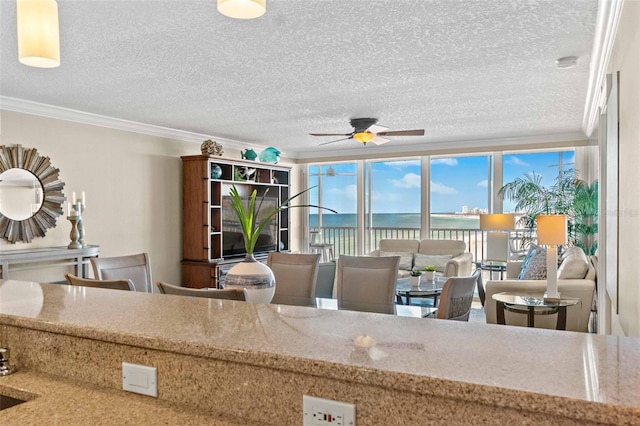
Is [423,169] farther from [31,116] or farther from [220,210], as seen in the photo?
[31,116]

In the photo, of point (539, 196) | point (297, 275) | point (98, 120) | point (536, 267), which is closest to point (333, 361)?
→ point (297, 275)

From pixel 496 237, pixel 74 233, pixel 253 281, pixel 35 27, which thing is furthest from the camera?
pixel 496 237

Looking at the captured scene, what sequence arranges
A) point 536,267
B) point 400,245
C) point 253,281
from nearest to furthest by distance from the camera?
point 253,281 < point 536,267 < point 400,245

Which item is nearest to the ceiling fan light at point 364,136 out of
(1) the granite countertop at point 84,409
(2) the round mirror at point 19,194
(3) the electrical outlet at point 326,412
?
(2) the round mirror at point 19,194

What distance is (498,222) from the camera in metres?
6.43

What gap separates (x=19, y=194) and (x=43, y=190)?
8.8 inches

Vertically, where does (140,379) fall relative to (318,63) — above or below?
below

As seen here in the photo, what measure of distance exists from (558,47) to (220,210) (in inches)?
186

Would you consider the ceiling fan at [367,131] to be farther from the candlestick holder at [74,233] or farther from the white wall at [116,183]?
the candlestick holder at [74,233]

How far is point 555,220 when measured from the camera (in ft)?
11.2

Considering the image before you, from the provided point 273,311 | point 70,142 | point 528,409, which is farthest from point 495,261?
point 528,409

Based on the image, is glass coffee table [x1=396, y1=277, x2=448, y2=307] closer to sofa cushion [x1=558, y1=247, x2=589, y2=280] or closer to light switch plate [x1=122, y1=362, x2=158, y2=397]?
sofa cushion [x1=558, y1=247, x2=589, y2=280]

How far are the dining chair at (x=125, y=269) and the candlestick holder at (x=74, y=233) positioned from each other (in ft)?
4.36

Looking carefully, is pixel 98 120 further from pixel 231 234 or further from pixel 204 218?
pixel 231 234
